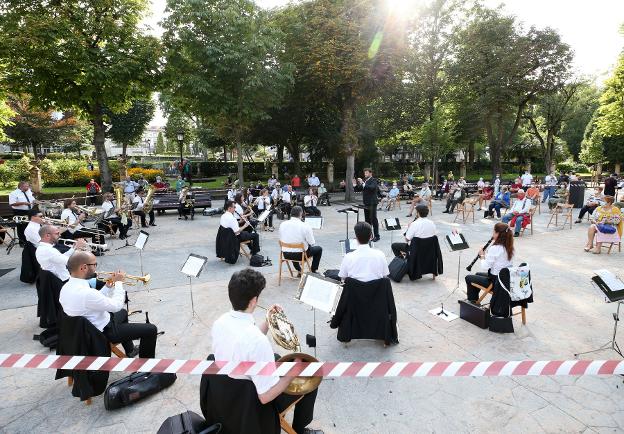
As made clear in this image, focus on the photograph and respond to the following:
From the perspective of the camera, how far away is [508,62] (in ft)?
85.6

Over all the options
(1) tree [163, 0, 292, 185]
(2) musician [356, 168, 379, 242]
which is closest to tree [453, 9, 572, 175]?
(1) tree [163, 0, 292, 185]

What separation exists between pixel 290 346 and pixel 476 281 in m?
3.95

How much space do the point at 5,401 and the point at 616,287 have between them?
7.11 meters

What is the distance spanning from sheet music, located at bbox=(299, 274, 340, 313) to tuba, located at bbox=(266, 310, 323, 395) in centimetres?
93

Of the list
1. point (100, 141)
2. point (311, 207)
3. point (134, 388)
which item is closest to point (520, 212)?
point (311, 207)

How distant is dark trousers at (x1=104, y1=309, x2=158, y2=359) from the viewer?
420cm

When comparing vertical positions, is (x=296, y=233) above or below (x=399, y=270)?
above

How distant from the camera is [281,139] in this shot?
90.0ft

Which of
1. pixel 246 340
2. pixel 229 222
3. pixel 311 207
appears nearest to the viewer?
pixel 246 340

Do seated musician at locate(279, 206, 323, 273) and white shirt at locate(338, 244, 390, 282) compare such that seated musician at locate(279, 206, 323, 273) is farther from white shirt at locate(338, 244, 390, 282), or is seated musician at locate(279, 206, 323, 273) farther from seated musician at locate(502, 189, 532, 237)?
seated musician at locate(502, 189, 532, 237)

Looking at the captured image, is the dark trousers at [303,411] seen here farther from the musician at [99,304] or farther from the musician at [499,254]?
the musician at [499,254]

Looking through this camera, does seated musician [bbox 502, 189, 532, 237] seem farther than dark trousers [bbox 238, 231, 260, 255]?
Yes

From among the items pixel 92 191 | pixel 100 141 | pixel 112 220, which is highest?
pixel 100 141

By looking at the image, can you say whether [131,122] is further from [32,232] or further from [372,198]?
[32,232]
